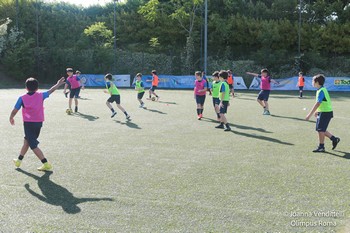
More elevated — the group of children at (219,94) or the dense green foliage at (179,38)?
the dense green foliage at (179,38)

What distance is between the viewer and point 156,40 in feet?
136

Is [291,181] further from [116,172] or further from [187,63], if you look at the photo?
[187,63]

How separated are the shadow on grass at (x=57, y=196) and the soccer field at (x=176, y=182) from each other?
0.01m

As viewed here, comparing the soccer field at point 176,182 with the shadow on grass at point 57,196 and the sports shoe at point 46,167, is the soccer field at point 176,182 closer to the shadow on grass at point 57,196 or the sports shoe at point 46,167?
the shadow on grass at point 57,196

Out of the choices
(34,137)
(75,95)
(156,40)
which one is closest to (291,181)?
(34,137)

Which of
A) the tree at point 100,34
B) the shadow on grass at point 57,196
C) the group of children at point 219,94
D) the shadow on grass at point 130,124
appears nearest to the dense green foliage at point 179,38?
the tree at point 100,34

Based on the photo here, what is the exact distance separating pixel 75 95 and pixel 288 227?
13292 millimetres

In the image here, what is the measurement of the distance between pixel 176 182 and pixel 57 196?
6.13 ft

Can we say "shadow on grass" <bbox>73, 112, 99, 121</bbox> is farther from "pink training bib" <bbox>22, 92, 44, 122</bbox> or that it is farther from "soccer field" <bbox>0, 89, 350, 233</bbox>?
"pink training bib" <bbox>22, 92, 44, 122</bbox>

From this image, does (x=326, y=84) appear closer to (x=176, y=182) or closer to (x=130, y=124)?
(x=130, y=124)

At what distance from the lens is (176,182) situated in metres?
6.24

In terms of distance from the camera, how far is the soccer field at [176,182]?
15.2 ft

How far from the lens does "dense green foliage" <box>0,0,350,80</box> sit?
38.5 metres

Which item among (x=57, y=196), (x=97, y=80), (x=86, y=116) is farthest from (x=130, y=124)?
Answer: (x=97, y=80)
